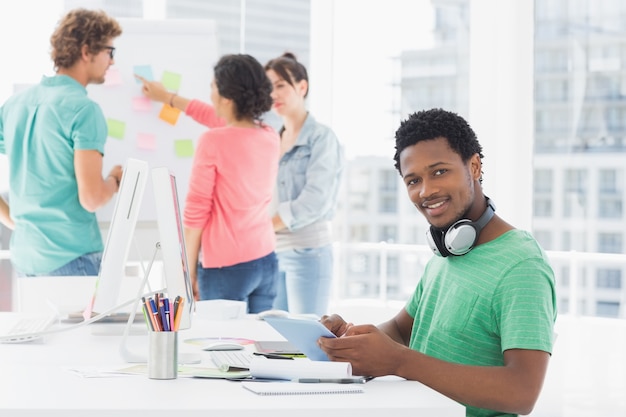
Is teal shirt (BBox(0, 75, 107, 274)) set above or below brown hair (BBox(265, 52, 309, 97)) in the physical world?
below

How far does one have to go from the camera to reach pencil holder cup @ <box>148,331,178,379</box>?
1.47 m

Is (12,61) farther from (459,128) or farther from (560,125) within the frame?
(459,128)

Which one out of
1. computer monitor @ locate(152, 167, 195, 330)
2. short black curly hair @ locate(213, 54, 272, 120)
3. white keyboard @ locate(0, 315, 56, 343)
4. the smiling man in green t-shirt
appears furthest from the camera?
short black curly hair @ locate(213, 54, 272, 120)

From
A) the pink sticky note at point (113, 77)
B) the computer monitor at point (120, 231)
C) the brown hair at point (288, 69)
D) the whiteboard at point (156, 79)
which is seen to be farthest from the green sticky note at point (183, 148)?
the computer monitor at point (120, 231)

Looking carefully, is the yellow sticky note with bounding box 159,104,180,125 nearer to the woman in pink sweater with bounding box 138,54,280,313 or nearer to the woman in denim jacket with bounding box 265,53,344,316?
the woman in denim jacket with bounding box 265,53,344,316

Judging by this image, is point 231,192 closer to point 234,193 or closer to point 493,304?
point 234,193

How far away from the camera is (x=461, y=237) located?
1.63 meters

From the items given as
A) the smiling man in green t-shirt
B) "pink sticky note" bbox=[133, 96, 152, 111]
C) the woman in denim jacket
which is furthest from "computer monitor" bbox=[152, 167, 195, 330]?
"pink sticky note" bbox=[133, 96, 152, 111]

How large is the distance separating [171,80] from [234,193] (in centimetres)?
98

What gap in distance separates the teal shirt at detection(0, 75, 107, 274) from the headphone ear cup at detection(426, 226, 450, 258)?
156 cm

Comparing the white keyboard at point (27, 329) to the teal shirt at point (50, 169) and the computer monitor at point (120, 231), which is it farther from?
the teal shirt at point (50, 169)

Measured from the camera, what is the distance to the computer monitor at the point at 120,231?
1.75 meters

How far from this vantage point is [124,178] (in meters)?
1.77

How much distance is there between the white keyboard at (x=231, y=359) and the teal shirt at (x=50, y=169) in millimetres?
1330
